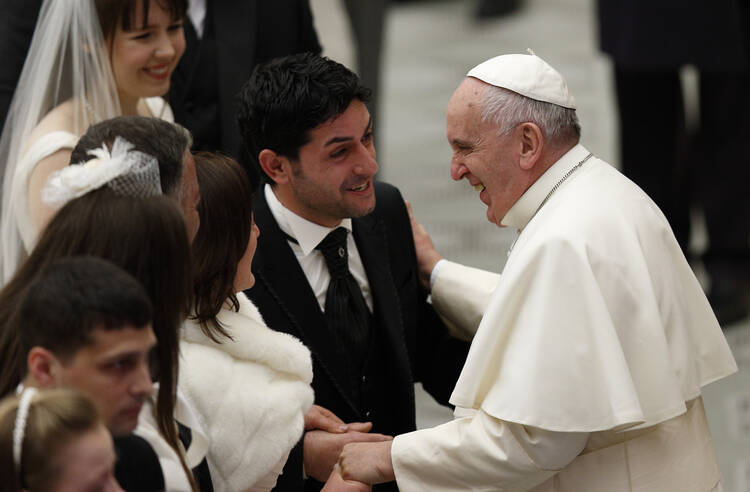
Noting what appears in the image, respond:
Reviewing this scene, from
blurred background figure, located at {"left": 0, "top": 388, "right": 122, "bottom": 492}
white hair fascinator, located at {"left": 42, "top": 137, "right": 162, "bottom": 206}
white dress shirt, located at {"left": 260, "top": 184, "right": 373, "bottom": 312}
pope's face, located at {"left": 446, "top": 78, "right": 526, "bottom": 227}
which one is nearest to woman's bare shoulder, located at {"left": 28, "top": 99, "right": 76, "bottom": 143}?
white dress shirt, located at {"left": 260, "top": 184, "right": 373, "bottom": 312}

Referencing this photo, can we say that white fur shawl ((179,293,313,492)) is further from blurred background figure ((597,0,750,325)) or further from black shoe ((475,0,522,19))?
black shoe ((475,0,522,19))

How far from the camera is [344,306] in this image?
129 inches

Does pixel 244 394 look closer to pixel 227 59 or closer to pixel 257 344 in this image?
pixel 257 344

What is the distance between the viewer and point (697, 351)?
2.95 metres

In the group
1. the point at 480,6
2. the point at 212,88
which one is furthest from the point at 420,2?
the point at 212,88

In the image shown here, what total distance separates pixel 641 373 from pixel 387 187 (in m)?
1.08

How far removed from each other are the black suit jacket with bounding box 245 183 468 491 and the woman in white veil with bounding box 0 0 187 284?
0.66 m

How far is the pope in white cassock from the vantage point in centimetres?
267

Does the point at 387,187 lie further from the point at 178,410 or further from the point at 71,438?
the point at 71,438

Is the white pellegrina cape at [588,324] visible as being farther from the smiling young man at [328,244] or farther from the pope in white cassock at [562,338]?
the smiling young man at [328,244]

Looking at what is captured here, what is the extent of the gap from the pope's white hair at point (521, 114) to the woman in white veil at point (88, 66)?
1.26 metres

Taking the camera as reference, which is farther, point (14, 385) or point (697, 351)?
point (697, 351)

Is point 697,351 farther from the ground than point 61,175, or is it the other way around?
point 61,175

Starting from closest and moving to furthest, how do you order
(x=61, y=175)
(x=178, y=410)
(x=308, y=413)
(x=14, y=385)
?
(x=14, y=385), (x=61, y=175), (x=178, y=410), (x=308, y=413)
